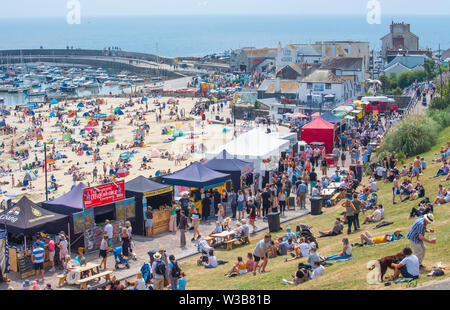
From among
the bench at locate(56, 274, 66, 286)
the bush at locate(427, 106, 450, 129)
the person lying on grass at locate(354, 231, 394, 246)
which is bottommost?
the bench at locate(56, 274, 66, 286)

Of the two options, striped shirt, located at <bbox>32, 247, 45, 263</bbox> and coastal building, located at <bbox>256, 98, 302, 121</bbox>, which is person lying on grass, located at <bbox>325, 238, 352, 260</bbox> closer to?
striped shirt, located at <bbox>32, 247, 45, 263</bbox>

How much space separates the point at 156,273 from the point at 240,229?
456cm

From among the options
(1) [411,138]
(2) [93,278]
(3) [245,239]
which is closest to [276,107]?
(1) [411,138]

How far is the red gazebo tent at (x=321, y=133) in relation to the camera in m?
28.5

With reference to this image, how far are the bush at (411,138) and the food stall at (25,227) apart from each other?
1541 cm

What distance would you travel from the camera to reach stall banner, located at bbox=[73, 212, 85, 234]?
1549cm

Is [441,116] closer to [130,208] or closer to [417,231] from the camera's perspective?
[130,208]

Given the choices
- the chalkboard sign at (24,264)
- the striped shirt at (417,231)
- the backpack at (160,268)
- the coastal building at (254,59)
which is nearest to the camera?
the striped shirt at (417,231)

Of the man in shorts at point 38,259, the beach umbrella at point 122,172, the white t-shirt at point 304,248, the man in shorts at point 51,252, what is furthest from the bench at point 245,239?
the beach umbrella at point 122,172

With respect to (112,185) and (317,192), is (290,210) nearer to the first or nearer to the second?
(317,192)

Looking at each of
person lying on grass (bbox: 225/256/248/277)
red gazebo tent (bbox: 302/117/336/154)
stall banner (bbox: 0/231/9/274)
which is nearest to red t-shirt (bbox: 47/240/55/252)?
stall banner (bbox: 0/231/9/274)

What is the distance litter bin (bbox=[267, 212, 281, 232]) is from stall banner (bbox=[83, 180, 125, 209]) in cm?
431

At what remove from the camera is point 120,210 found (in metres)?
16.7

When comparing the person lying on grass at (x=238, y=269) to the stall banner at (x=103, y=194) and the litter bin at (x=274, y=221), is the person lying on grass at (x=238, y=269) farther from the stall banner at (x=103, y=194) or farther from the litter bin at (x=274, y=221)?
the stall banner at (x=103, y=194)
